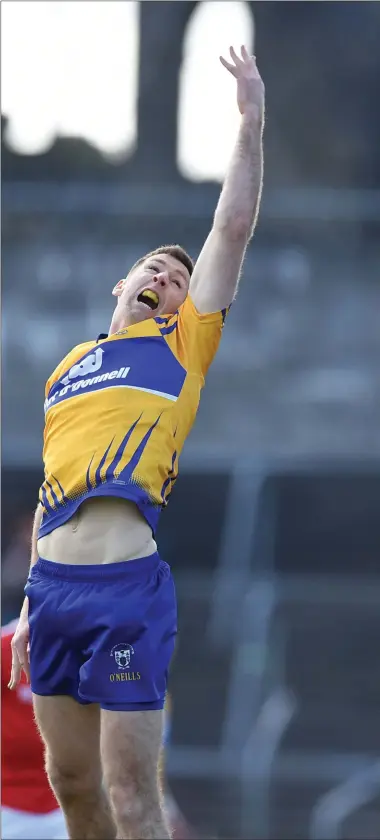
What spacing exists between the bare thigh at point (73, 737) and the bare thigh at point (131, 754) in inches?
7.4

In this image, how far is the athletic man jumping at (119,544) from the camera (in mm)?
3318

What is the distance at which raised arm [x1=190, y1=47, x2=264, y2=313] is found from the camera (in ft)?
11.7

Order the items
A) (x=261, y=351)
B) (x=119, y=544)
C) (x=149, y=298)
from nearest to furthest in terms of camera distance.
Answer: (x=119, y=544) < (x=149, y=298) < (x=261, y=351)

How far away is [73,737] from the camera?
348cm

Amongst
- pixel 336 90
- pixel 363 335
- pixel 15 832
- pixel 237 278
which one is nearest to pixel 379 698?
pixel 363 335

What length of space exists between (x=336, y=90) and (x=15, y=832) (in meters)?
23.6

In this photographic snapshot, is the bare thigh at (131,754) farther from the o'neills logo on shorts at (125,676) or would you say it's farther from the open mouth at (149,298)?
Result: the open mouth at (149,298)

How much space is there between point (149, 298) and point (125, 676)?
114 cm

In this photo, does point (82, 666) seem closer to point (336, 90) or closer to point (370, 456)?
point (370, 456)

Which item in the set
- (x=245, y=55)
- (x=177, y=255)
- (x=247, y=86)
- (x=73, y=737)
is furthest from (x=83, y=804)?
(x=245, y=55)

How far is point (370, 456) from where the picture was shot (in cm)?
2088

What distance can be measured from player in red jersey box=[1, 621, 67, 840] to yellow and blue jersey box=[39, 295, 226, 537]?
1211mm

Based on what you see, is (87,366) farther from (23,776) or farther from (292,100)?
(292,100)

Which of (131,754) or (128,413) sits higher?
(128,413)
